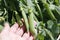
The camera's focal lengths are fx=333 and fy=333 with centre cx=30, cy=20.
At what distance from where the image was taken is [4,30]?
2.29 meters

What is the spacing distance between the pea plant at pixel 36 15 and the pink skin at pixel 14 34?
0.03 metres

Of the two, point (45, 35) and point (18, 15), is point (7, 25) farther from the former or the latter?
point (45, 35)

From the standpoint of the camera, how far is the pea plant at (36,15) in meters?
2.25

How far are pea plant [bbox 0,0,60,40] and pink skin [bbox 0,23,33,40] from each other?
3 centimetres

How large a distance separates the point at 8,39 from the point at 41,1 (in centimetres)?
35

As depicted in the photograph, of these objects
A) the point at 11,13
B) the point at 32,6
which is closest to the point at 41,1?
the point at 32,6

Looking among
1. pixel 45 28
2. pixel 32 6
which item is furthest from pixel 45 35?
pixel 32 6

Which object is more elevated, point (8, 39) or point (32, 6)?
point (32, 6)

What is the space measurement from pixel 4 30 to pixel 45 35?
0.28m

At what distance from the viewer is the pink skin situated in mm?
2268

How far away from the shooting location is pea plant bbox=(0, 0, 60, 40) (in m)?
2.25

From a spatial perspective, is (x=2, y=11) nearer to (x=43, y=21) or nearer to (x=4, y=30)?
(x=4, y=30)

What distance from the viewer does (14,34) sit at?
7.50 ft

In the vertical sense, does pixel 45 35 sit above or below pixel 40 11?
below
